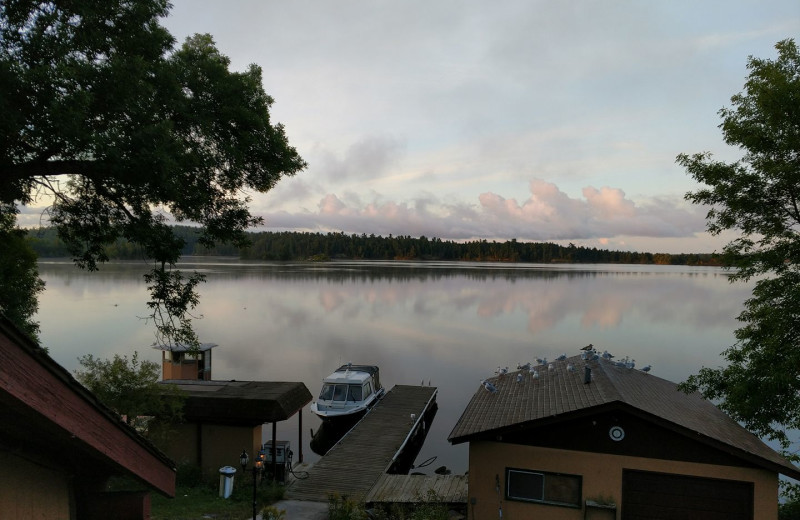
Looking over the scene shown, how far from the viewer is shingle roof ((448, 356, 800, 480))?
12766 millimetres

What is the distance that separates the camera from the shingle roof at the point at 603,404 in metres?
12.8

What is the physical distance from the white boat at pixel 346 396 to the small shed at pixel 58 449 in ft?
88.4

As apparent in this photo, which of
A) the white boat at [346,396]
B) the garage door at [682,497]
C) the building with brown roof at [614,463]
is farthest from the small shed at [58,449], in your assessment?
the white boat at [346,396]

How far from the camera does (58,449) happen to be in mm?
2766

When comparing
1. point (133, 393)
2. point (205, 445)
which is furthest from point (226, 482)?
point (133, 393)

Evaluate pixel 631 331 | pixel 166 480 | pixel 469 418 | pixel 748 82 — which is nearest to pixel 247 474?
pixel 469 418

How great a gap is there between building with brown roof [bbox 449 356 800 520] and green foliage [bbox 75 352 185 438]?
10.5 metres

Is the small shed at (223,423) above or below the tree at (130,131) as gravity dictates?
below

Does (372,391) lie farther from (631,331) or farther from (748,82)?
(631,331)

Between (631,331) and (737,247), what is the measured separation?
49745mm

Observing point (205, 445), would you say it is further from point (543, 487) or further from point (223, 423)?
point (543, 487)

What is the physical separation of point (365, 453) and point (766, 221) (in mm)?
17655

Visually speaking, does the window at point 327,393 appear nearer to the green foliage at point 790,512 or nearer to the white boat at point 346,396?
the white boat at point 346,396

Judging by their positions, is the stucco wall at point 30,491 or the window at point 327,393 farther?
the window at point 327,393
